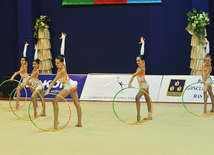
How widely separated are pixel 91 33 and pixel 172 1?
369cm

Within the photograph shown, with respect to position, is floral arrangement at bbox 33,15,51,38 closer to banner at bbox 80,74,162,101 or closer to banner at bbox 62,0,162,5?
banner at bbox 62,0,162,5

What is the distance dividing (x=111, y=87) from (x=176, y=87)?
231 cm

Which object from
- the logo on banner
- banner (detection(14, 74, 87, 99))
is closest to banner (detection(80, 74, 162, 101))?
banner (detection(14, 74, 87, 99))

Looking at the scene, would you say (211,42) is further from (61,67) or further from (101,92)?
(61,67)

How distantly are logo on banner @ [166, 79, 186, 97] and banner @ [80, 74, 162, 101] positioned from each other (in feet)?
1.38

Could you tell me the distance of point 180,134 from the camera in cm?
678

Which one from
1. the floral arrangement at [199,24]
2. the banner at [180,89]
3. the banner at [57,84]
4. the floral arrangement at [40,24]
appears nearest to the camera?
the banner at [180,89]

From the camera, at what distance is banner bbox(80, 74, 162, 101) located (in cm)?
1173

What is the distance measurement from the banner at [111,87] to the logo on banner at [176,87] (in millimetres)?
421

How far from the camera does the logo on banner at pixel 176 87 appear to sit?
11.3m

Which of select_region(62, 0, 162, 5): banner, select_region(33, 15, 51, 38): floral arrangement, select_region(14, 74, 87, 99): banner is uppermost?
select_region(62, 0, 162, 5): banner

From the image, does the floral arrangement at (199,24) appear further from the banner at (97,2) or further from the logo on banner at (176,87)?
the banner at (97,2)

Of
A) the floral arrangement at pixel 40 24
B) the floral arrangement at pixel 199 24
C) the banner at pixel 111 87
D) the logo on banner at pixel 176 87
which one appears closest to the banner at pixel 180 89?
the logo on banner at pixel 176 87

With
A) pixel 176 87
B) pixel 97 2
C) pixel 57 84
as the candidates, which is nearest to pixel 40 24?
pixel 97 2
